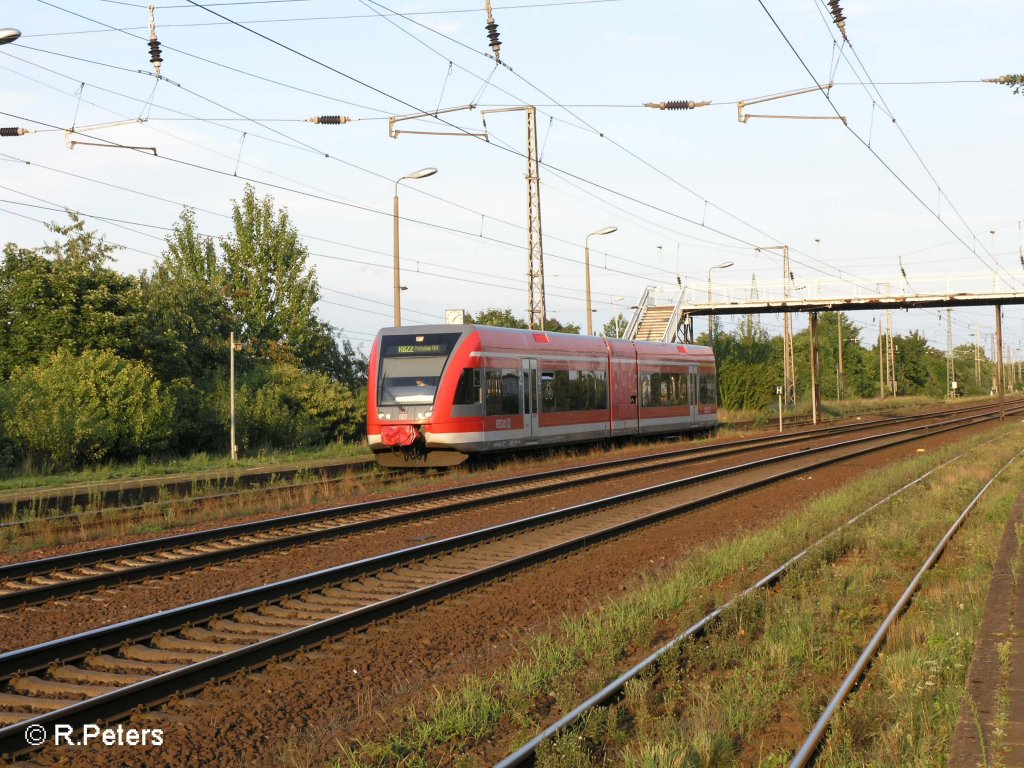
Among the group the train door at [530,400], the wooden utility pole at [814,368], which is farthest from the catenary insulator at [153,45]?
the wooden utility pole at [814,368]

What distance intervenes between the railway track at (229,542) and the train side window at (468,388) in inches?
91.1

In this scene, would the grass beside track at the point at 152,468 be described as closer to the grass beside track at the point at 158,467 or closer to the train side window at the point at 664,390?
the grass beside track at the point at 158,467

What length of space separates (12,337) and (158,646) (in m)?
22.9

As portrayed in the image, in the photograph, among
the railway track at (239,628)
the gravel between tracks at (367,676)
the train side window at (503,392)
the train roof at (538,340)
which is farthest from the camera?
the train side window at (503,392)

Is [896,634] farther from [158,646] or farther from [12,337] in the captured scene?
[12,337]

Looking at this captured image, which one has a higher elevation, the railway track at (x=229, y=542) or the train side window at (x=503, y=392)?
the train side window at (x=503, y=392)

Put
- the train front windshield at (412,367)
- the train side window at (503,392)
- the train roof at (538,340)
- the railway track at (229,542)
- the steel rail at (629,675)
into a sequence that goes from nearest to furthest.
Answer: the steel rail at (629,675), the railway track at (229,542), the train front windshield at (412,367), the train roof at (538,340), the train side window at (503,392)

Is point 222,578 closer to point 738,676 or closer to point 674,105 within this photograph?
point 738,676

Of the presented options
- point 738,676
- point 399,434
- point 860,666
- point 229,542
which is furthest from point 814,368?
point 738,676

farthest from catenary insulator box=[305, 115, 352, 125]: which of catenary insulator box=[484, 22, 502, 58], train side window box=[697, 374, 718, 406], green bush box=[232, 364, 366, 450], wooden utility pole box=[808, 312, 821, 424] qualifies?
wooden utility pole box=[808, 312, 821, 424]

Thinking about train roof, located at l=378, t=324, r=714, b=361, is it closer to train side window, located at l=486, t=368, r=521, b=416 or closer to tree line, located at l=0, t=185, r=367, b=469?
train side window, located at l=486, t=368, r=521, b=416

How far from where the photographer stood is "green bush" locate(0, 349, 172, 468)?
916 inches

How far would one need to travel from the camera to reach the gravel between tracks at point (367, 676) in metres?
5.80

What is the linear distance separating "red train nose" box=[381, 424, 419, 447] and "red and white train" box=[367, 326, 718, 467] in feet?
0.07
